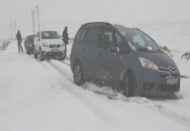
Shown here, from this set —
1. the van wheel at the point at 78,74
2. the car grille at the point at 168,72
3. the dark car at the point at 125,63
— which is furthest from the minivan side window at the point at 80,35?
the car grille at the point at 168,72

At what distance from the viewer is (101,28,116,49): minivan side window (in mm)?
9172

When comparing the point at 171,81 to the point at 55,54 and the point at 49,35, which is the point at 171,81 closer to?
the point at 55,54

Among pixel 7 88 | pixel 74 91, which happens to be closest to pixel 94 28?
pixel 74 91

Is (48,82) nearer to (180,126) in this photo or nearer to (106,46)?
(106,46)

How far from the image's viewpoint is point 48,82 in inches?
447

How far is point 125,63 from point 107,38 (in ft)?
4.10

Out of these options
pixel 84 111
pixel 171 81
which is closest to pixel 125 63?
pixel 171 81

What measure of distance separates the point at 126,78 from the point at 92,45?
2081 millimetres

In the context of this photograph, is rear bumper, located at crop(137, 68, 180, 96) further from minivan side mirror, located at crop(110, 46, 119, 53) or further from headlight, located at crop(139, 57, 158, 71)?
minivan side mirror, located at crop(110, 46, 119, 53)

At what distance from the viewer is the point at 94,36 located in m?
10.2

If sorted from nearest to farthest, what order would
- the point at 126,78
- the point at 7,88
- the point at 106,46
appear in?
the point at 126,78 → the point at 106,46 → the point at 7,88

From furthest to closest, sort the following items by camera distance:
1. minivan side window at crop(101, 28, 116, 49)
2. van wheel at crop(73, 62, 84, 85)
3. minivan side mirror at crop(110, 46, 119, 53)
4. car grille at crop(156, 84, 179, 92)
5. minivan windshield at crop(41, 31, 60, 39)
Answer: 1. minivan windshield at crop(41, 31, 60, 39)
2. van wheel at crop(73, 62, 84, 85)
3. minivan side window at crop(101, 28, 116, 49)
4. minivan side mirror at crop(110, 46, 119, 53)
5. car grille at crop(156, 84, 179, 92)

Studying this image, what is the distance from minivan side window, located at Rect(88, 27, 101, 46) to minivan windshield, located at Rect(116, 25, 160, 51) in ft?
2.43

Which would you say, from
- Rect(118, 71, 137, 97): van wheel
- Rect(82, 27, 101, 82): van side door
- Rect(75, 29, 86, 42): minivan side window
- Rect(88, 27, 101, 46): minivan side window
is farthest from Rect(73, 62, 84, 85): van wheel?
Rect(118, 71, 137, 97): van wheel
